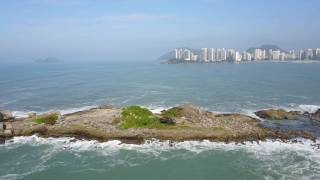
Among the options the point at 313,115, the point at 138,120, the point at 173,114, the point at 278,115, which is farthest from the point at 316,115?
the point at 138,120

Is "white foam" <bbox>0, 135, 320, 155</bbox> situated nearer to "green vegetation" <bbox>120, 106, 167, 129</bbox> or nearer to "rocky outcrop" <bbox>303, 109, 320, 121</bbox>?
"green vegetation" <bbox>120, 106, 167, 129</bbox>

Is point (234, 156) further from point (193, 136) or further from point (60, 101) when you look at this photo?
point (60, 101)

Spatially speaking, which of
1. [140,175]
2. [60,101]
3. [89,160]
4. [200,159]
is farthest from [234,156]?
[60,101]

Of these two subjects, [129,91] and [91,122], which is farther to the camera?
[129,91]

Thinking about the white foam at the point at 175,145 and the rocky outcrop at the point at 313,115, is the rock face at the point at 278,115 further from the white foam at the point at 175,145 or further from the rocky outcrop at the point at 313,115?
the white foam at the point at 175,145

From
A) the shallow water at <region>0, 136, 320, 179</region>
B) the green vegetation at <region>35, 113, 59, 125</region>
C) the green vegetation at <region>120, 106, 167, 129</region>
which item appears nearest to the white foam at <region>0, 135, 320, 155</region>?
the shallow water at <region>0, 136, 320, 179</region>

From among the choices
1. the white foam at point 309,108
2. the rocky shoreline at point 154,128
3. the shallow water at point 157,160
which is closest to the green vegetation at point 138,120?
the rocky shoreline at point 154,128

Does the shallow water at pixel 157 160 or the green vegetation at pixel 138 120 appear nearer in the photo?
the shallow water at pixel 157 160
